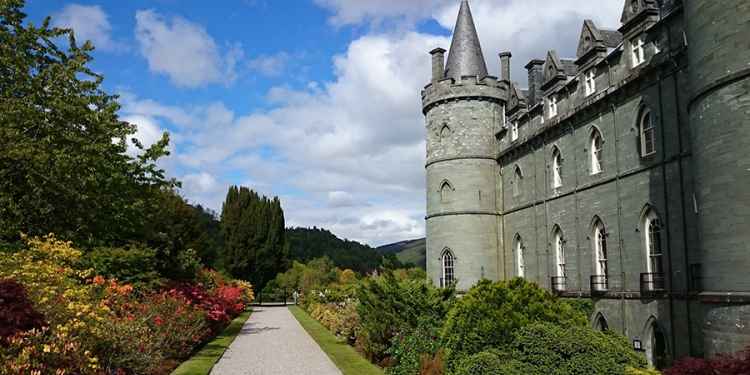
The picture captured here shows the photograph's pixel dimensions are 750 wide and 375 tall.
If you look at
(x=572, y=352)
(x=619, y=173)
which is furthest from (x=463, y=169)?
(x=572, y=352)

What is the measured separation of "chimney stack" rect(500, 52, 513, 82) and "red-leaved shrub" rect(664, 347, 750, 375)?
22.7 meters

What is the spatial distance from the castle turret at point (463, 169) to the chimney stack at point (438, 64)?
0.05 metres

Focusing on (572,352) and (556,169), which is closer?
(572,352)

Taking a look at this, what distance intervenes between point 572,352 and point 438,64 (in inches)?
868

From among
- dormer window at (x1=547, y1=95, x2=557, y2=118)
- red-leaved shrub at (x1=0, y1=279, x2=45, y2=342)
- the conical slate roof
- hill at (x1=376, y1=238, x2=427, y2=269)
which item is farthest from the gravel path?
hill at (x1=376, y1=238, x2=427, y2=269)

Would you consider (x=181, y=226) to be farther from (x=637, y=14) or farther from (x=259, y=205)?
(x=259, y=205)

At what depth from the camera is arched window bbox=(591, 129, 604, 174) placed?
20.6 metres

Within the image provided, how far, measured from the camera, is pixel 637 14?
59.3ft

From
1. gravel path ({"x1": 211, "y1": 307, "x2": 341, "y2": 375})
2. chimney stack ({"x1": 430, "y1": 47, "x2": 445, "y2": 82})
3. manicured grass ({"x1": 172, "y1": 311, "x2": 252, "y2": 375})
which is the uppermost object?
chimney stack ({"x1": 430, "y1": 47, "x2": 445, "y2": 82})

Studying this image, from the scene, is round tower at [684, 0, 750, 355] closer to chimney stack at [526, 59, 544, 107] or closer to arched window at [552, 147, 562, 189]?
arched window at [552, 147, 562, 189]

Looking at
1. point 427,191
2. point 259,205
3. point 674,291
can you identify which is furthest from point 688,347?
point 259,205

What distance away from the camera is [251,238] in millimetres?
58750

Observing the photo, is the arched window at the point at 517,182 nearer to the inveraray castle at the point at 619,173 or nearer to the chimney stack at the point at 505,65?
the inveraray castle at the point at 619,173

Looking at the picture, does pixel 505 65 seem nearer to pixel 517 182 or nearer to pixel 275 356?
pixel 517 182
